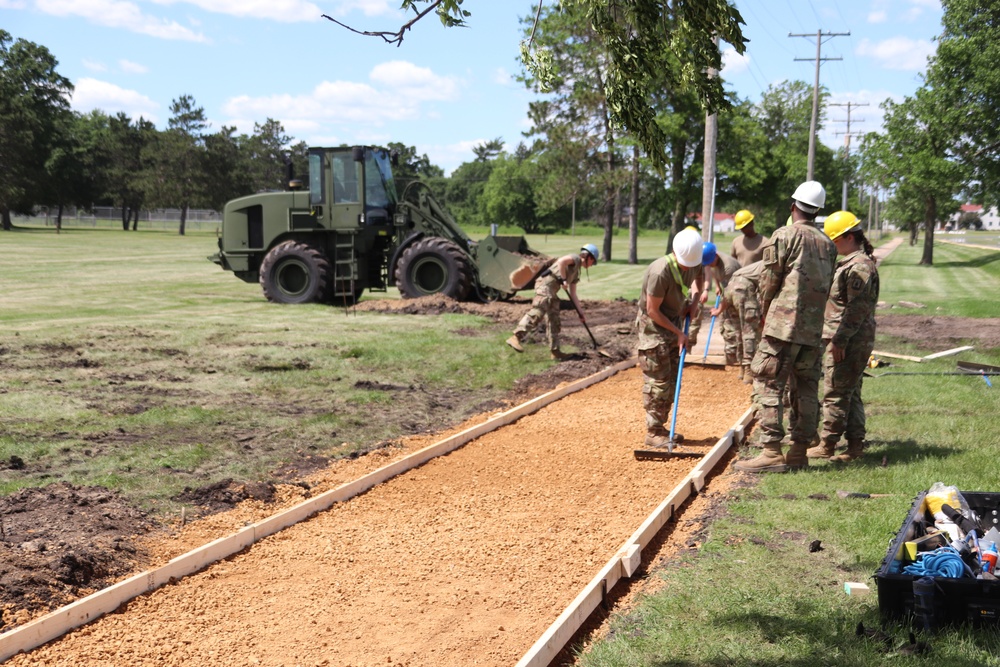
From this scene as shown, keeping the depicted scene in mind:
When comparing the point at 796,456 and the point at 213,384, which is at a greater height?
the point at 796,456

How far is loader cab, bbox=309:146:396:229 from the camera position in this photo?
757 inches

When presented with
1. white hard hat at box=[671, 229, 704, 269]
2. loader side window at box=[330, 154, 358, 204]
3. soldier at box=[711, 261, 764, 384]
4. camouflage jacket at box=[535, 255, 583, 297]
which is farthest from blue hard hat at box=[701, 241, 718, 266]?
loader side window at box=[330, 154, 358, 204]

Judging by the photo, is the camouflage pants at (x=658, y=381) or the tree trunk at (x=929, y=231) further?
the tree trunk at (x=929, y=231)

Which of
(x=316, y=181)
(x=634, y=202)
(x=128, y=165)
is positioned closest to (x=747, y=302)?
(x=316, y=181)

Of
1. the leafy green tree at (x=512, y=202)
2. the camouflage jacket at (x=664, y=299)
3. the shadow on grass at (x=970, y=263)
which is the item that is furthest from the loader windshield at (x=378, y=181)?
the leafy green tree at (x=512, y=202)

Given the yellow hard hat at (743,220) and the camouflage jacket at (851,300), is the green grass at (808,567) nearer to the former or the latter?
the camouflage jacket at (851,300)

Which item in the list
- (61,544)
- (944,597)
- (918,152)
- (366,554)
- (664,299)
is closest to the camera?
(944,597)

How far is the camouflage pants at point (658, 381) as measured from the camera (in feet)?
27.4

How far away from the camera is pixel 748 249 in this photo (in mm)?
12906

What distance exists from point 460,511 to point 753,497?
2169 millimetres

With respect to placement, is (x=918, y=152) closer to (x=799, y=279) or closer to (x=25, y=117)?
(x=799, y=279)

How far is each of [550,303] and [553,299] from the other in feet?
0.25

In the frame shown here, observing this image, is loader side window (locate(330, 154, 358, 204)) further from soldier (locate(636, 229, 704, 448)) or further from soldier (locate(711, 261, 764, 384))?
soldier (locate(636, 229, 704, 448))

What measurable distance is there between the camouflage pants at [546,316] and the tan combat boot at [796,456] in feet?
20.8
